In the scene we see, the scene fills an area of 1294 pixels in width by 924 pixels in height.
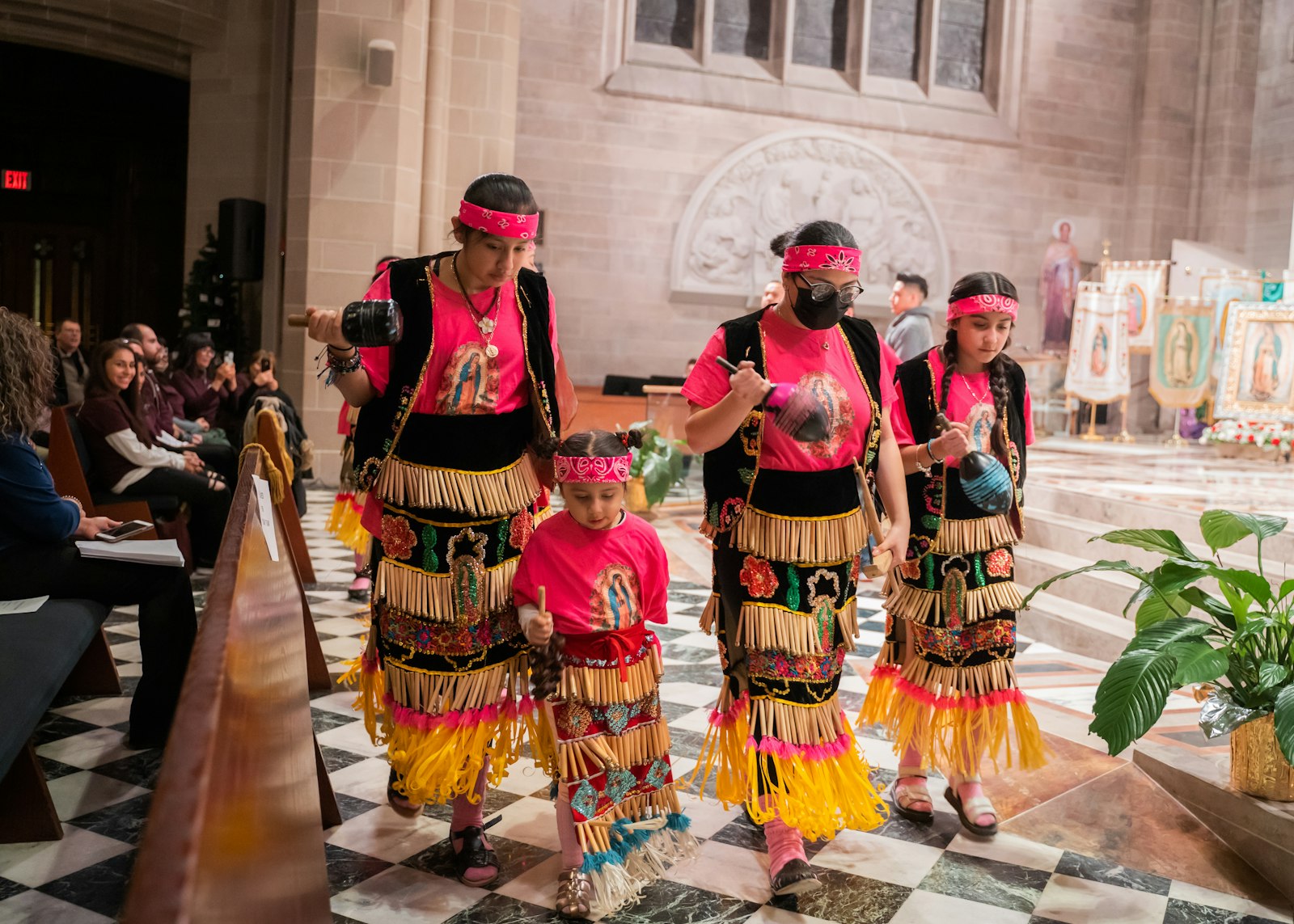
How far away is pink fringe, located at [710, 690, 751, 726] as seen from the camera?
2.71 metres

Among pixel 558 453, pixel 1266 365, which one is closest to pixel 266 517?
pixel 558 453

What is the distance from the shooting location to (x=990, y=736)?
3035 millimetres

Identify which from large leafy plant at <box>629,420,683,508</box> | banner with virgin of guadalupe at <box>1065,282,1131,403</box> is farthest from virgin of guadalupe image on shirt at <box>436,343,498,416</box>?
banner with virgin of guadalupe at <box>1065,282,1131,403</box>

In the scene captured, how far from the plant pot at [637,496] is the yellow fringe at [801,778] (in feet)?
19.5

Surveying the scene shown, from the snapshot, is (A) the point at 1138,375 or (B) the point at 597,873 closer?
(B) the point at 597,873

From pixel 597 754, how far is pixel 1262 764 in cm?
174

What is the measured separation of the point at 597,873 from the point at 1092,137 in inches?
618

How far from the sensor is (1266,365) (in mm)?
11062

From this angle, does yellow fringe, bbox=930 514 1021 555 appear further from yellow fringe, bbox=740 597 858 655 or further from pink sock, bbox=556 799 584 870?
pink sock, bbox=556 799 584 870

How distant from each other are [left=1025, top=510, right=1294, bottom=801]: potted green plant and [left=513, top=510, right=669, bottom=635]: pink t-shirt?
1.10 m

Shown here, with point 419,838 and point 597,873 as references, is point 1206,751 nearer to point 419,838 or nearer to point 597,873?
point 597,873

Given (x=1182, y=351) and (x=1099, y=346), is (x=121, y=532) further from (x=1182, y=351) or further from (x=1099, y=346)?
(x=1182, y=351)

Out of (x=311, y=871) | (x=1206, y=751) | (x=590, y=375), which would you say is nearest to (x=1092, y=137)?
(x=590, y=375)

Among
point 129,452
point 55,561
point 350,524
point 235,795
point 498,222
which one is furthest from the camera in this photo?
point 129,452
